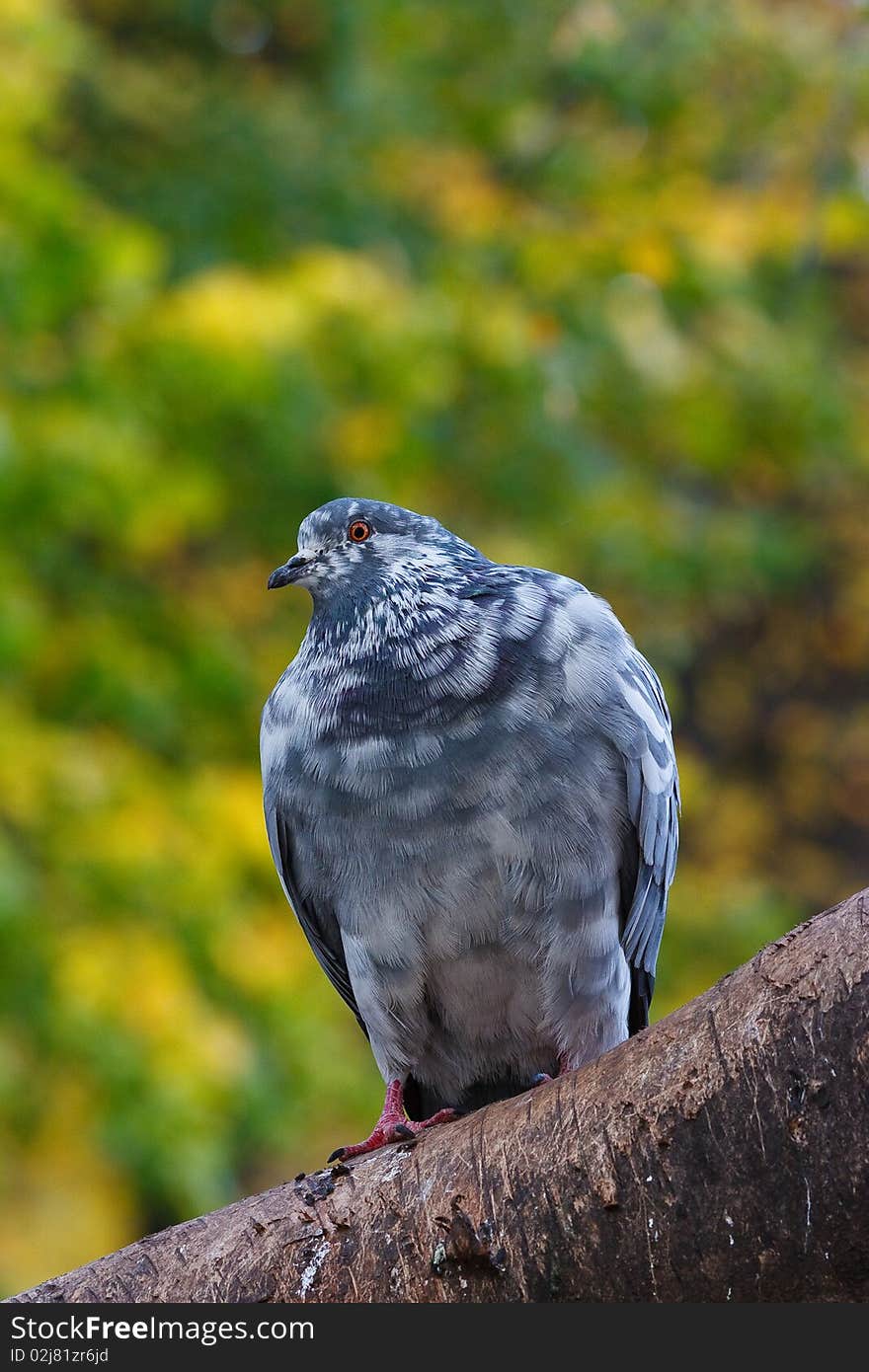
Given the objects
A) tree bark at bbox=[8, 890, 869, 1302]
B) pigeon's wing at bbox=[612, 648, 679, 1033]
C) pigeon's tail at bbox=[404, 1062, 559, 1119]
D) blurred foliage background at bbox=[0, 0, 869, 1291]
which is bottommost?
tree bark at bbox=[8, 890, 869, 1302]

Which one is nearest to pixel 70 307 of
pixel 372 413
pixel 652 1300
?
pixel 372 413

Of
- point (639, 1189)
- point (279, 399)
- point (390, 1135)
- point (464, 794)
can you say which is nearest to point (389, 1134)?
point (390, 1135)

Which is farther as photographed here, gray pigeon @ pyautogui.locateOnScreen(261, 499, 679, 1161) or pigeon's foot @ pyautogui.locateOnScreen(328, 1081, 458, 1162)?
gray pigeon @ pyautogui.locateOnScreen(261, 499, 679, 1161)

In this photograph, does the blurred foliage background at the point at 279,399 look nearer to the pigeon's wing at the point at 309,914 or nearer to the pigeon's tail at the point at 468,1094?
the pigeon's wing at the point at 309,914

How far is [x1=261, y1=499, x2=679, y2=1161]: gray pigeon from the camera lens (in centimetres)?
291

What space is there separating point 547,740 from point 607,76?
4.38 m

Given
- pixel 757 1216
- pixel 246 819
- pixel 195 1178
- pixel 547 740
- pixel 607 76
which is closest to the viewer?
pixel 757 1216

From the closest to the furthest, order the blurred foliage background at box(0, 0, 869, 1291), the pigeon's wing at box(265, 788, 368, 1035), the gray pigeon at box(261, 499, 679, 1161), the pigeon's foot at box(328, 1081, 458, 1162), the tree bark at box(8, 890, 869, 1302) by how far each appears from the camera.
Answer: the tree bark at box(8, 890, 869, 1302)
the pigeon's foot at box(328, 1081, 458, 1162)
the gray pigeon at box(261, 499, 679, 1161)
the pigeon's wing at box(265, 788, 368, 1035)
the blurred foliage background at box(0, 0, 869, 1291)

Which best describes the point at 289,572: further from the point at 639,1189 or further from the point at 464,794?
the point at 639,1189

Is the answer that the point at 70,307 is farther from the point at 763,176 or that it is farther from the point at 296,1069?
the point at 763,176

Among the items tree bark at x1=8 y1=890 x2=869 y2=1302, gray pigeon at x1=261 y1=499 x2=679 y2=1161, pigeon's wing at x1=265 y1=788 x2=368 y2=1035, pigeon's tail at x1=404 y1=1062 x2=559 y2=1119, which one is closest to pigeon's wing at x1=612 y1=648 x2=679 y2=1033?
gray pigeon at x1=261 y1=499 x2=679 y2=1161

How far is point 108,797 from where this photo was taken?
5.81 metres

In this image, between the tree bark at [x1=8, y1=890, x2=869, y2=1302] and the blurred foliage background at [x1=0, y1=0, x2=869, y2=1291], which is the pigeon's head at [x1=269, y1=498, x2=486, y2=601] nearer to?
the tree bark at [x1=8, y1=890, x2=869, y2=1302]

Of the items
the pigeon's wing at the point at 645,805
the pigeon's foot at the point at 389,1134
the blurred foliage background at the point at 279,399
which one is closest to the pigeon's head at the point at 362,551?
the pigeon's wing at the point at 645,805
